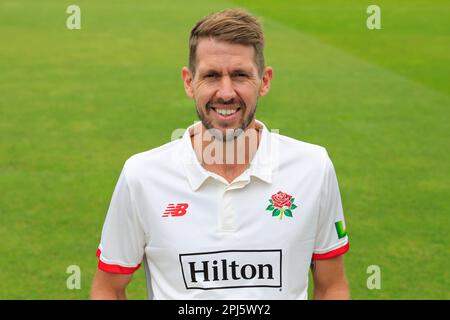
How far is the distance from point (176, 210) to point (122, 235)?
23 cm

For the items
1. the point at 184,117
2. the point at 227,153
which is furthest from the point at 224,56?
the point at 184,117

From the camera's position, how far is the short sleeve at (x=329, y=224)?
3.16 metres

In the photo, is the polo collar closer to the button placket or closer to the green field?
the button placket

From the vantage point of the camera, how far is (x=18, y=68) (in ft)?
43.8

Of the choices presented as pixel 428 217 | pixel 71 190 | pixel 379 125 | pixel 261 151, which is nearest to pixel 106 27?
pixel 379 125

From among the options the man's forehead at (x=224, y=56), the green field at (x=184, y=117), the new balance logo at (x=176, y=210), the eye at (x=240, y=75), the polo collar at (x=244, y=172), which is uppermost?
the man's forehead at (x=224, y=56)

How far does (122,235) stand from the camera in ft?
10.4

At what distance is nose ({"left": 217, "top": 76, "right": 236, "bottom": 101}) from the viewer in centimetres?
297

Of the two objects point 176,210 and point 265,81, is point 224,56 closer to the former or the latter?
point 265,81

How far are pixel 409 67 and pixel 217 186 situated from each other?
35.5 feet

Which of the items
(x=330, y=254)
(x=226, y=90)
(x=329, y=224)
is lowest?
(x=330, y=254)

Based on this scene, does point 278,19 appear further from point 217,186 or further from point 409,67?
point 217,186

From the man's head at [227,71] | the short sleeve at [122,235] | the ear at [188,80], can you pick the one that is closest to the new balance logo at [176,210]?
the short sleeve at [122,235]

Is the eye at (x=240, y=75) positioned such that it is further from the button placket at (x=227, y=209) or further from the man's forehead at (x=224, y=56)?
the button placket at (x=227, y=209)
